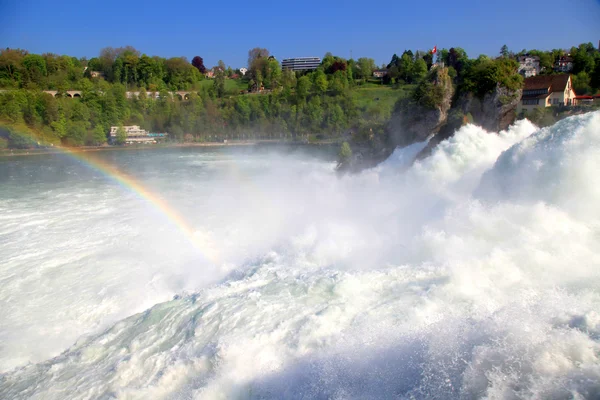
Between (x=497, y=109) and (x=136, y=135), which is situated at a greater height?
(x=497, y=109)

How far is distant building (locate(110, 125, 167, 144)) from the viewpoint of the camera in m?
49.8

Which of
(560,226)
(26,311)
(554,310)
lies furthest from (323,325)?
(26,311)

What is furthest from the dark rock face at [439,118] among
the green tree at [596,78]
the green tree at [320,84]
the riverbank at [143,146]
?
the green tree at [320,84]

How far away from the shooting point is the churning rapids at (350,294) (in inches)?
180

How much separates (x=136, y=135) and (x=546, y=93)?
45863 millimetres

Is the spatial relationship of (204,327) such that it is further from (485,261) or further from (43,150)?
(43,150)

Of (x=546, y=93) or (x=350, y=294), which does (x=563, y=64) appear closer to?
(x=546, y=93)

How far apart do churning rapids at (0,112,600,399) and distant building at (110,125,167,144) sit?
40550mm

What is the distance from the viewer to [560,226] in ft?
22.9

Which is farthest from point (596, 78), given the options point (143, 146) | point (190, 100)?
point (190, 100)

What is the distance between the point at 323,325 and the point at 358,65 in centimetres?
7439

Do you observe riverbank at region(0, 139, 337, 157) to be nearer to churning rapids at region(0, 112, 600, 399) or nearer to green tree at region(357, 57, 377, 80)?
green tree at region(357, 57, 377, 80)

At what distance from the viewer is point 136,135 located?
5128 centimetres

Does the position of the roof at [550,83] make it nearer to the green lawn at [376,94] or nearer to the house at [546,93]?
the house at [546,93]
